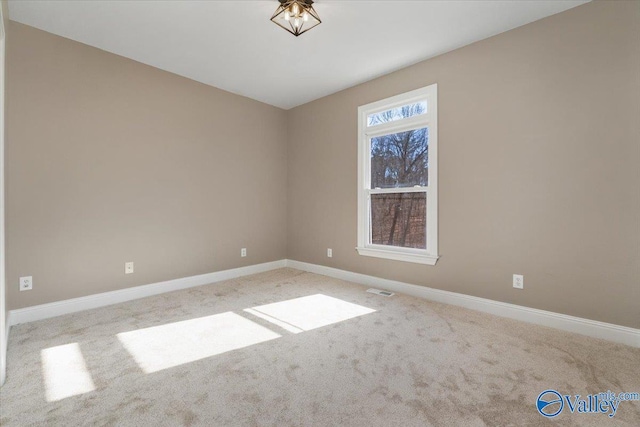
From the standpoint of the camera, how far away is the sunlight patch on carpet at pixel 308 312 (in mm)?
2604

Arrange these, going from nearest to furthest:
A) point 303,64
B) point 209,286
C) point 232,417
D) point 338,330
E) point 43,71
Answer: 1. point 232,417
2. point 338,330
3. point 43,71
4. point 303,64
5. point 209,286

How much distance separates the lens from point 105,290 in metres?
3.03

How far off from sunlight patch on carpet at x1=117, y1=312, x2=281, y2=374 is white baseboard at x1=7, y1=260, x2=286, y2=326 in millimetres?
904

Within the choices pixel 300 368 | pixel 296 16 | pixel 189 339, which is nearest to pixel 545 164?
pixel 296 16

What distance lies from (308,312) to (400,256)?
1329 mm

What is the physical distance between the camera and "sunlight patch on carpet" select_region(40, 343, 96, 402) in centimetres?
162

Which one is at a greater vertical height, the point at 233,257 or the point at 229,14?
the point at 229,14

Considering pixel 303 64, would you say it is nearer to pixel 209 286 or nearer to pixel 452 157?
pixel 452 157

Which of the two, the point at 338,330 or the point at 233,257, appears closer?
the point at 338,330

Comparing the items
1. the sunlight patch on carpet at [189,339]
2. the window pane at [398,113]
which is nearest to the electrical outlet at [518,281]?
the window pane at [398,113]

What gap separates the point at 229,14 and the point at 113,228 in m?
2.42

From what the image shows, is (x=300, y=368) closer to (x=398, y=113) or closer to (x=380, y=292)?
(x=380, y=292)

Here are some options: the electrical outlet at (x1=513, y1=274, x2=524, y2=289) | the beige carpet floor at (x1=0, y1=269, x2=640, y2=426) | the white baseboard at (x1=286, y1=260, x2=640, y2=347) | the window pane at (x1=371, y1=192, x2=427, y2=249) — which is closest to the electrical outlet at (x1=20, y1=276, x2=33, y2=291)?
the beige carpet floor at (x1=0, y1=269, x2=640, y2=426)

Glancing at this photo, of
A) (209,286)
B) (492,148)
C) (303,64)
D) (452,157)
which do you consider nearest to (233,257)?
(209,286)
